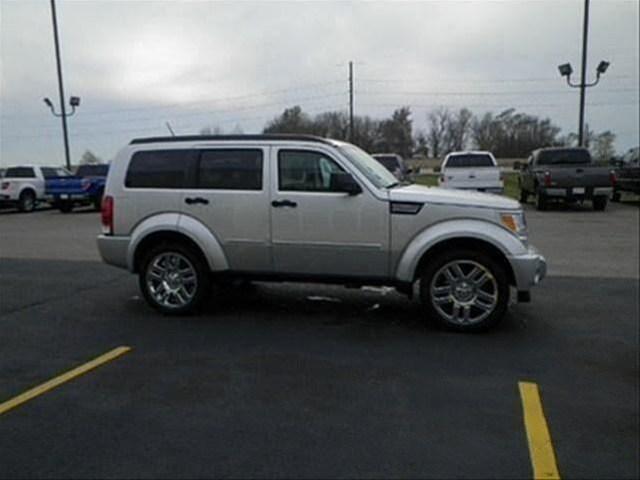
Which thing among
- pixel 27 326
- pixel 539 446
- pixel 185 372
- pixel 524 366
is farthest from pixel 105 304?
pixel 539 446

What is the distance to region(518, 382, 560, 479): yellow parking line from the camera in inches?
117

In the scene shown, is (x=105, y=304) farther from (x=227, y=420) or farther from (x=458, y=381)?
(x=458, y=381)

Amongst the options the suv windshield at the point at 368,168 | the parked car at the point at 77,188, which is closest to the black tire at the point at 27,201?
the parked car at the point at 77,188

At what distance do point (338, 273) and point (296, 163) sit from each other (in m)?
1.21

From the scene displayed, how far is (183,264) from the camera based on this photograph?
601 cm

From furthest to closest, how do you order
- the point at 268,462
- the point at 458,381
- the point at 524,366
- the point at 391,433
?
the point at 524,366
the point at 458,381
the point at 391,433
the point at 268,462

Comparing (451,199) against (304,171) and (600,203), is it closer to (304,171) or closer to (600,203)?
(600,203)

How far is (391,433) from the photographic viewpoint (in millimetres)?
3379

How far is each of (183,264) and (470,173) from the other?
10460 mm

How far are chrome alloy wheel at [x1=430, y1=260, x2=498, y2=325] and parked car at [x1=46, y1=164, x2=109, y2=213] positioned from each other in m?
14.6

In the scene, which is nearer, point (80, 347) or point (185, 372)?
point (185, 372)

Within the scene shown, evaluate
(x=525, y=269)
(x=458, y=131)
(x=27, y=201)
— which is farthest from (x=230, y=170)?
(x=27, y=201)

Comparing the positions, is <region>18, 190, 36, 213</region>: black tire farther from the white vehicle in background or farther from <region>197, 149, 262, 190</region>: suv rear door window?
<region>197, 149, 262, 190</region>: suv rear door window

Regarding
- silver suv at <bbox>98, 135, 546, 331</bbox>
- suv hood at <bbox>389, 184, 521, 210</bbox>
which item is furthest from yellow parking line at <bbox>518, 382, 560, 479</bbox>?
suv hood at <bbox>389, 184, 521, 210</bbox>
